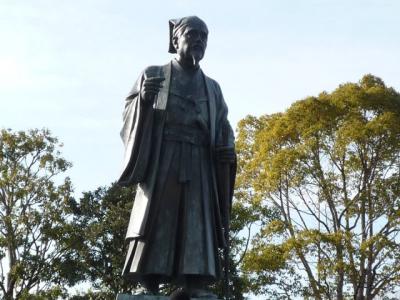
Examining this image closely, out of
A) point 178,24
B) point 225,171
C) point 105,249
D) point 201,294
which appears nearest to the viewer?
Result: point 201,294

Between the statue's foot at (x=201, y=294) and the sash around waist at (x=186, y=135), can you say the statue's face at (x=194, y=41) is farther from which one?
the statue's foot at (x=201, y=294)

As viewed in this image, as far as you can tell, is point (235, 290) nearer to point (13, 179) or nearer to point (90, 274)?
point (90, 274)

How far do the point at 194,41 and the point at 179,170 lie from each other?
1.34 m

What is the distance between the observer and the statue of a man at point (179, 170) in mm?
6652

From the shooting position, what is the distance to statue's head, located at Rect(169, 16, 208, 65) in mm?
7168

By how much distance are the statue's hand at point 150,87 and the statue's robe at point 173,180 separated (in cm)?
14

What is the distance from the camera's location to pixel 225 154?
7.00 meters

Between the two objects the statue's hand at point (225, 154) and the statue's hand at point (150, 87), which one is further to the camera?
the statue's hand at point (225, 154)

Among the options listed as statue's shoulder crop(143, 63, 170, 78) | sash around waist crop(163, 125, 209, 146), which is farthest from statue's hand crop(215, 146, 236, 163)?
statue's shoulder crop(143, 63, 170, 78)

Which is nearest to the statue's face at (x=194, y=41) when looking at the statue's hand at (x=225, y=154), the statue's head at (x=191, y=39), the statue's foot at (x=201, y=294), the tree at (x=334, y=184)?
the statue's head at (x=191, y=39)

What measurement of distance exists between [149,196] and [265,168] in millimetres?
20012

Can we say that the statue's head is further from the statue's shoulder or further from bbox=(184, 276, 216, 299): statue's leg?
bbox=(184, 276, 216, 299): statue's leg

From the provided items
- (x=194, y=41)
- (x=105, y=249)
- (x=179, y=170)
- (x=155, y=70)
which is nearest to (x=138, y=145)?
(x=179, y=170)

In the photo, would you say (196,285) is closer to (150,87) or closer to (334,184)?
(150,87)
